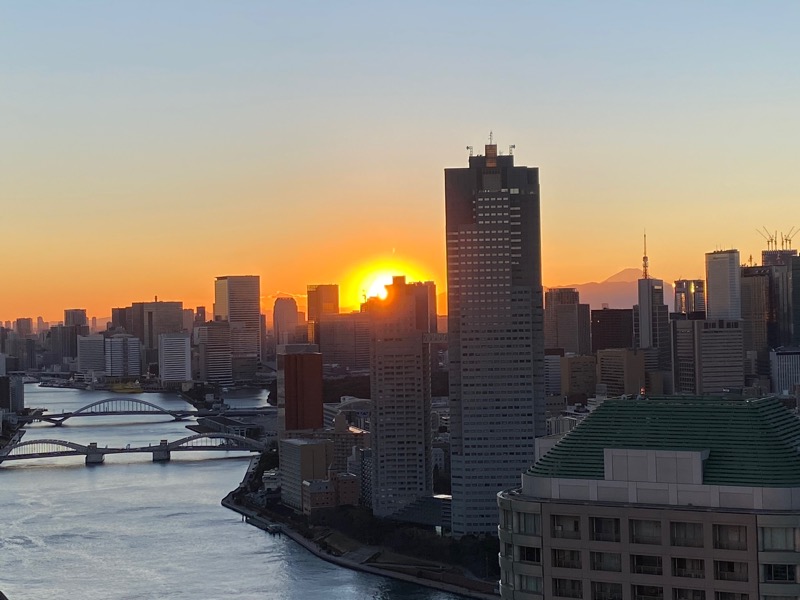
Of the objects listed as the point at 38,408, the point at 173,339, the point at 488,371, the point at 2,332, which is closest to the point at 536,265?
the point at 488,371

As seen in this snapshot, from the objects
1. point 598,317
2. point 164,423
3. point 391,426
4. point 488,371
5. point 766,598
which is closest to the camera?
point 766,598

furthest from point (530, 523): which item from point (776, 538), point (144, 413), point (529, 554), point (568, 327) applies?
point (568, 327)

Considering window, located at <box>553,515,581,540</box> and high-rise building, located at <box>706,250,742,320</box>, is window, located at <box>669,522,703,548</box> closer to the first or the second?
window, located at <box>553,515,581,540</box>

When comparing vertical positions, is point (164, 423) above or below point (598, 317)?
below

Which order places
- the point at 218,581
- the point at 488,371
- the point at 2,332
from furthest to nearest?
the point at 2,332 < the point at 488,371 < the point at 218,581

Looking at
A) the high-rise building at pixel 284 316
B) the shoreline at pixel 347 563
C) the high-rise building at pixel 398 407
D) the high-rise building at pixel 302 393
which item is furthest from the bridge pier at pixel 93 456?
the high-rise building at pixel 284 316

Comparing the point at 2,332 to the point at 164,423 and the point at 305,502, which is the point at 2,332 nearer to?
the point at 164,423
